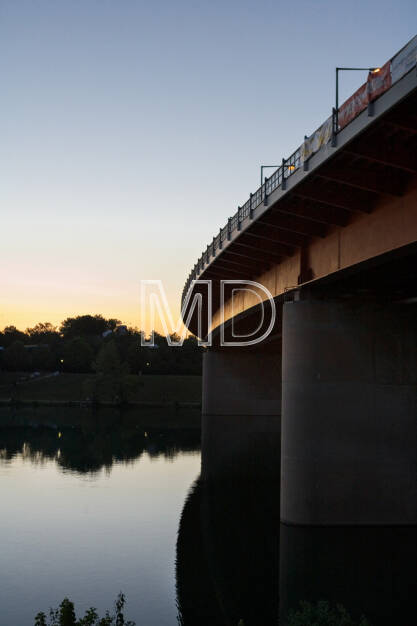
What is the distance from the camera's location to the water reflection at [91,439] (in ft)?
133

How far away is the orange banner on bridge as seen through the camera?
1370 cm

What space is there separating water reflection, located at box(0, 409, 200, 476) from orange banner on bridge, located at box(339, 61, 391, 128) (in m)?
24.4

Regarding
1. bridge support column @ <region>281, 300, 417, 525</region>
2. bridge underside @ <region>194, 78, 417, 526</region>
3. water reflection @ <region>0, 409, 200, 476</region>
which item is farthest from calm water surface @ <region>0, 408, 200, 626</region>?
bridge underside @ <region>194, 78, 417, 526</region>

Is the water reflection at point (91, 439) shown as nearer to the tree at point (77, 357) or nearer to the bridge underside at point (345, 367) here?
the bridge underside at point (345, 367)

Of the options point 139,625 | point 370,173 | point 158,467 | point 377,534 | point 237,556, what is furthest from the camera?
point 158,467

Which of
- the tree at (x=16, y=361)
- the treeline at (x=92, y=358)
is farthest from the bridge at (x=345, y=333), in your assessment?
the tree at (x=16, y=361)

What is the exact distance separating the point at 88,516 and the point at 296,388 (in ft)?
27.2

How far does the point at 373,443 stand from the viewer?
21.8m

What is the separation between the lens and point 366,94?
1451cm

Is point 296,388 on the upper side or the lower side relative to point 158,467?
upper

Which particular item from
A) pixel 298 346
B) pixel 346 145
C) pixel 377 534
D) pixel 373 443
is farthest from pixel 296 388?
pixel 346 145

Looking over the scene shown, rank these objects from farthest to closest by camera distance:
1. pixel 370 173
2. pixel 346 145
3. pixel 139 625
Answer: pixel 370 173
pixel 346 145
pixel 139 625

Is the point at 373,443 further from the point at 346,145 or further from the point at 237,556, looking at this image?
the point at 346,145

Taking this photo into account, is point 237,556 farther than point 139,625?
Yes
